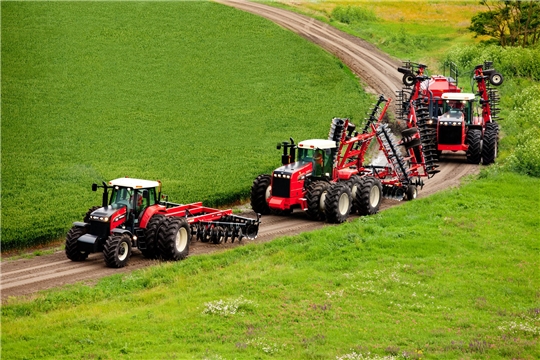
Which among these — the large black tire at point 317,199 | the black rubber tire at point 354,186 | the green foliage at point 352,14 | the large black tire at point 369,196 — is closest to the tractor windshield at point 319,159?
the large black tire at point 317,199

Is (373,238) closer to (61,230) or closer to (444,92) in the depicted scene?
(61,230)

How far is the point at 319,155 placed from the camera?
43531mm

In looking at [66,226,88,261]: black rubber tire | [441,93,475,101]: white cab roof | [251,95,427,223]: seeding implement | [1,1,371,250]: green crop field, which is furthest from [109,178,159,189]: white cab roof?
[441,93,475,101]: white cab roof

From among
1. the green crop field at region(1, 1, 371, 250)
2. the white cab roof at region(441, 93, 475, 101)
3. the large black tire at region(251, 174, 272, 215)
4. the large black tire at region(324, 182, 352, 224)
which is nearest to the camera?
the large black tire at region(324, 182, 352, 224)

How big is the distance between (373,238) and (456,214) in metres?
6.20

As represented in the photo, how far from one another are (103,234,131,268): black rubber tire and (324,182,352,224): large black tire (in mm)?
10125

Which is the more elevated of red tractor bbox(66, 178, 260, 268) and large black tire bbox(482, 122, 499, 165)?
large black tire bbox(482, 122, 499, 165)

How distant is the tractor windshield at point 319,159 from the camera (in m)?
43.6

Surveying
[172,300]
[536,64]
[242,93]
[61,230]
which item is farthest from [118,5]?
[172,300]

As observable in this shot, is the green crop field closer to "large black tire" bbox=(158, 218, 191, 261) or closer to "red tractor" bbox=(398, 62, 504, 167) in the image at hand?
"large black tire" bbox=(158, 218, 191, 261)

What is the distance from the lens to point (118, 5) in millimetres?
82938

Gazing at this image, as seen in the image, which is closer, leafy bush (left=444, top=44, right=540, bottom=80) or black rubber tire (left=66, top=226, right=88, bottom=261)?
black rubber tire (left=66, top=226, right=88, bottom=261)

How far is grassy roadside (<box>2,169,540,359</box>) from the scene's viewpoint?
28.0m

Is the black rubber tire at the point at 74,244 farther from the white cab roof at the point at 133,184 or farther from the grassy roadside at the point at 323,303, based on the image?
the grassy roadside at the point at 323,303
